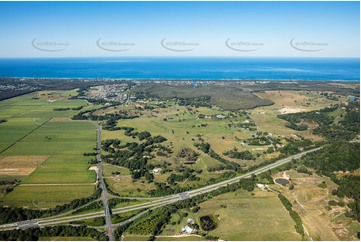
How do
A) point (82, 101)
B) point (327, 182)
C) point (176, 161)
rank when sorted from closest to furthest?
1. point (327, 182)
2. point (176, 161)
3. point (82, 101)

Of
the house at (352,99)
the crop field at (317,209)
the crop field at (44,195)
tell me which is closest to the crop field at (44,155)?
the crop field at (44,195)

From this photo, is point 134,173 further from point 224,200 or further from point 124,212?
point 224,200

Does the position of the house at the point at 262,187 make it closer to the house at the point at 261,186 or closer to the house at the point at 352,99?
the house at the point at 261,186

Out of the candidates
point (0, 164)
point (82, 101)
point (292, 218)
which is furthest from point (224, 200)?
point (82, 101)

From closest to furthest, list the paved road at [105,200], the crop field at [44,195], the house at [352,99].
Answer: the paved road at [105,200] < the crop field at [44,195] < the house at [352,99]

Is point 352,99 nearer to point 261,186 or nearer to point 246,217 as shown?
point 261,186

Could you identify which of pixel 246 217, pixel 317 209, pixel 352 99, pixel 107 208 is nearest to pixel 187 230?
pixel 246 217
